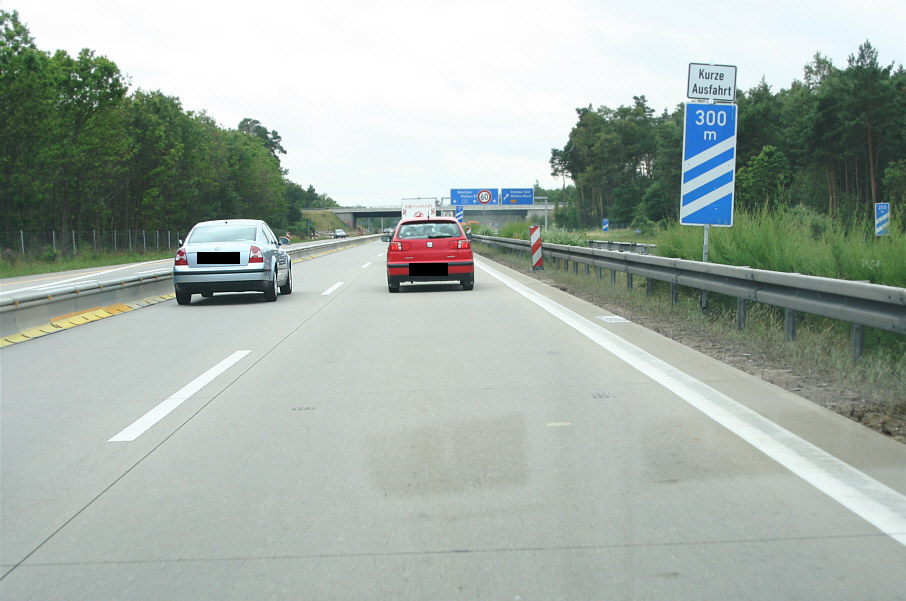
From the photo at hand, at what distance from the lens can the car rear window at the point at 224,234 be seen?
15906mm

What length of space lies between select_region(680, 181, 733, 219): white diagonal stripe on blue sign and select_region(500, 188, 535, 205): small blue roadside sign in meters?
52.7

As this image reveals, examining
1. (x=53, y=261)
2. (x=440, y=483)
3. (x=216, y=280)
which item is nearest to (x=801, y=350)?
(x=440, y=483)

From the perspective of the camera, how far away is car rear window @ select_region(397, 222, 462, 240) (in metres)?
18.0

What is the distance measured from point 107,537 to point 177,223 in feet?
277

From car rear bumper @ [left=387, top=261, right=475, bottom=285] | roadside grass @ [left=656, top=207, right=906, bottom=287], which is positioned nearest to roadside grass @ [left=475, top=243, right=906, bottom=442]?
roadside grass @ [left=656, top=207, right=906, bottom=287]

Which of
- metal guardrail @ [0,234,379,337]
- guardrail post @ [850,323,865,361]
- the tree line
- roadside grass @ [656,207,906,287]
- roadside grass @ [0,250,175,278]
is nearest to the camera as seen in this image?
guardrail post @ [850,323,865,361]

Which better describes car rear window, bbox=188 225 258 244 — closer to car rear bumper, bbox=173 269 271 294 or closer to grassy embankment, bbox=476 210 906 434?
car rear bumper, bbox=173 269 271 294

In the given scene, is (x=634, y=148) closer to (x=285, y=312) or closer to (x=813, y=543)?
(x=285, y=312)

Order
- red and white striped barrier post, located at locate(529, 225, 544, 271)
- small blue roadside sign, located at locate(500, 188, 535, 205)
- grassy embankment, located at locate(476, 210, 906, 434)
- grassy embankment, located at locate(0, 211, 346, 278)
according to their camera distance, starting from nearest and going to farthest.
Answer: grassy embankment, located at locate(476, 210, 906, 434), red and white striped barrier post, located at locate(529, 225, 544, 271), grassy embankment, located at locate(0, 211, 346, 278), small blue roadside sign, located at locate(500, 188, 535, 205)

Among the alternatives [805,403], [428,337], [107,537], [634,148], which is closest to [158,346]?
[428,337]

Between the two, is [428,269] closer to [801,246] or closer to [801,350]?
[801,246]

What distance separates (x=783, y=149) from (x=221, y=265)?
76.0 meters

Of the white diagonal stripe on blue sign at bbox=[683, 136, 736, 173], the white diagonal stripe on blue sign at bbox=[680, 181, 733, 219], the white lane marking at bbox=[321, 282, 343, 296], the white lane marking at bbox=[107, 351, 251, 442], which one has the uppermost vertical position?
the white diagonal stripe on blue sign at bbox=[683, 136, 736, 173]

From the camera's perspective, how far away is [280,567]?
3.58 metres
